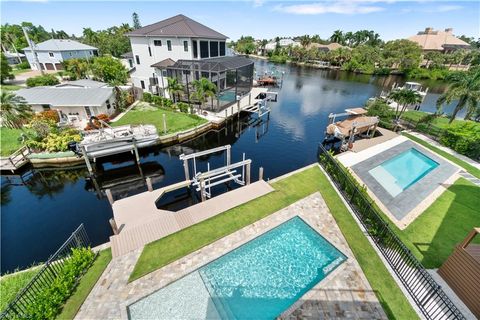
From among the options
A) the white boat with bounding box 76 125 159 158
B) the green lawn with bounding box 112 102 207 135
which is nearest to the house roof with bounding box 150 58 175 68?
the green lawn with bounding box 112 102 207 135

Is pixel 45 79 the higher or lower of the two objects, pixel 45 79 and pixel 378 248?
the higher

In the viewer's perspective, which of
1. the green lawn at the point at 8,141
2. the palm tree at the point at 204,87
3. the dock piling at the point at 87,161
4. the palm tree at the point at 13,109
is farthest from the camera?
the palm tree at the point at 204,87

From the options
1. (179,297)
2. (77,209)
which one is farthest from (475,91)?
(77,209)

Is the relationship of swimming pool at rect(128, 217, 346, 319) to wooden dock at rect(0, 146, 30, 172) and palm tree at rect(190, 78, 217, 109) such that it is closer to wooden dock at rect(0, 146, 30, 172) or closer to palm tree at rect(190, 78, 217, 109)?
wooden dock at rect(0, 146, 30, 172)

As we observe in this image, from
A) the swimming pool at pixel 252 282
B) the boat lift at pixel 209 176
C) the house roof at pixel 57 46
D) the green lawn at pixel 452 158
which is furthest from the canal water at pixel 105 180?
the house roof at pixel 57 46

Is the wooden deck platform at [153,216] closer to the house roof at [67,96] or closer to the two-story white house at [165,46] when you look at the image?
the house roof at [67,96]

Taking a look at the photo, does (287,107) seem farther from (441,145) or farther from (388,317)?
(388,317)

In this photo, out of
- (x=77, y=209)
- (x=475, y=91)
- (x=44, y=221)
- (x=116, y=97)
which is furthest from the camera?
(x=116, y=97)

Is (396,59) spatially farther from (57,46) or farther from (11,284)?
(57,46)
